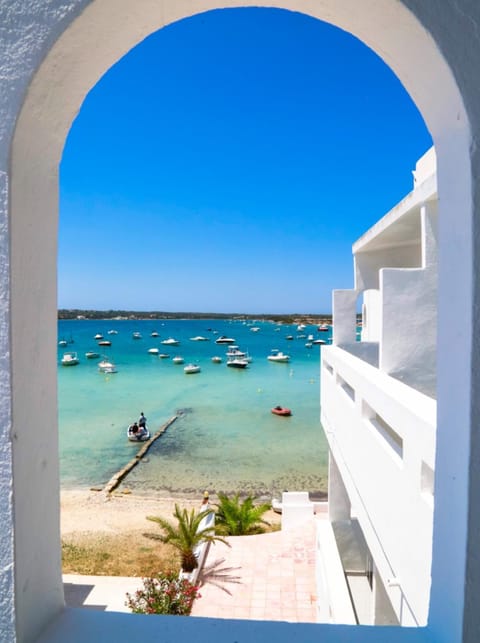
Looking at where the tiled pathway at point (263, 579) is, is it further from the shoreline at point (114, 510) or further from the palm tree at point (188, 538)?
the shoreline at point (114, 510)

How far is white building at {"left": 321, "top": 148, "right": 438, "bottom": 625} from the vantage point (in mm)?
3420

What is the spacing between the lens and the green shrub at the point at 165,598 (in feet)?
23.0

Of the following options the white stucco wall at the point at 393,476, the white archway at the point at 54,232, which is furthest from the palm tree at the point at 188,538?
the white archway at the point at 54,232

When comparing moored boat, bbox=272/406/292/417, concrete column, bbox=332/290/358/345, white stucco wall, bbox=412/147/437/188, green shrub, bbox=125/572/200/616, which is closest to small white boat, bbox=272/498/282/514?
green shrub, bbox=125/572/200/616

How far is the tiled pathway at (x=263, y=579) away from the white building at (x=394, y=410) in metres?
Answer: 1.36

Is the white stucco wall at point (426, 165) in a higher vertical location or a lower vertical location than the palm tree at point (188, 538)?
higher

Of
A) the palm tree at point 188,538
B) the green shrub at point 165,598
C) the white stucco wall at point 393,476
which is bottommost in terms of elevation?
the palm tree at point 188,538

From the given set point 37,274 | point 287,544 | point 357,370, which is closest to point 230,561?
point 287,544

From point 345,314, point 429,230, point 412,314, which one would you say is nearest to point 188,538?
point 345,314

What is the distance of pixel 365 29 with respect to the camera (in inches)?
57.6

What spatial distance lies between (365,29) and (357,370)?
444cm

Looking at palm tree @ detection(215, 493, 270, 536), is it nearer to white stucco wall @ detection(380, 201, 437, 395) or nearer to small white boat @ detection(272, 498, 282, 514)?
small white boat @ detection(272, 498, 282, 514)

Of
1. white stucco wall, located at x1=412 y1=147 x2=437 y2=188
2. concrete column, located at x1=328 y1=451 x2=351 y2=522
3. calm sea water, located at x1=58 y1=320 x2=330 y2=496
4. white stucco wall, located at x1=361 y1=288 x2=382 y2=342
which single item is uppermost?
white stucco wall, located at x1=412 y1=147 x2=437 y2=188

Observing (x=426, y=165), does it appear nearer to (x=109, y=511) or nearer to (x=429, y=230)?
(x=429, y=230)
